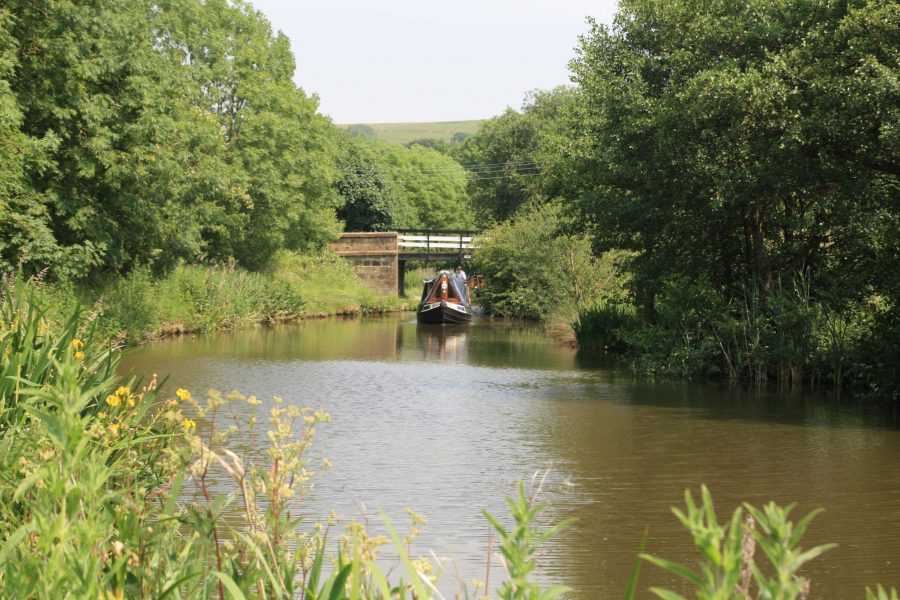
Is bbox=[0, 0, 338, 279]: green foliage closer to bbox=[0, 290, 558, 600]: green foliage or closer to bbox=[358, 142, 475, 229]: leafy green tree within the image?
bbox=[0, 290, 558, 600]: green foliage

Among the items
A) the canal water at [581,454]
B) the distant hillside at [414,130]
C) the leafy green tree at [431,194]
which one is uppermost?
the distant hillside at [414,130]

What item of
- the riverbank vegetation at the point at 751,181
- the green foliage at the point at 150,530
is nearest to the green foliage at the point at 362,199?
the riverbank vegetation at the point at 751,181

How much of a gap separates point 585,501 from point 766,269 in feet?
33.5

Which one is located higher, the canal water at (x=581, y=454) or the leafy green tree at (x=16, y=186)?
the leafy green tree at (x=16, y=186)

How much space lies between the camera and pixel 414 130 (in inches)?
7510

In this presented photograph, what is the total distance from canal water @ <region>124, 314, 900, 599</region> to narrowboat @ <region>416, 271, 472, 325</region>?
14.8 m

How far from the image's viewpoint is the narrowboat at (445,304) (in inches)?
1421

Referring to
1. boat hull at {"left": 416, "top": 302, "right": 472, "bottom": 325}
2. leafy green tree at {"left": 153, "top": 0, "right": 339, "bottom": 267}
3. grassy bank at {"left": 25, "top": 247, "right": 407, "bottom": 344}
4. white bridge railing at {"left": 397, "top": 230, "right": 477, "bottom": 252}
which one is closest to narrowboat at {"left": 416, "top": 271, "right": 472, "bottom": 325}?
boat hull at {"left": 416, "top": 302, "right": 472, "bottom": 325}

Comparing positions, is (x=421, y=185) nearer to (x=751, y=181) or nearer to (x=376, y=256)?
(x=376, y=256)

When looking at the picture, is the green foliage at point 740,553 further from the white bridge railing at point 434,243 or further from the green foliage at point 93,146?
the white bridge railing at point 434,243

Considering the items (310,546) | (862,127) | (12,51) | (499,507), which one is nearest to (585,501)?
(499,507)

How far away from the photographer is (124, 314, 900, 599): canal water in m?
7.38

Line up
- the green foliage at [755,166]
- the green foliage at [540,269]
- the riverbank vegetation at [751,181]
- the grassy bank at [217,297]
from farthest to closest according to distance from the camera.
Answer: the green foliage at [540,269], the grassy bank at [217,297], the riverbank vegetation at [751,181], the green foliage at [755,166]

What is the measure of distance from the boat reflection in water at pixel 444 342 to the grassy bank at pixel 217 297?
4794 millimetres
